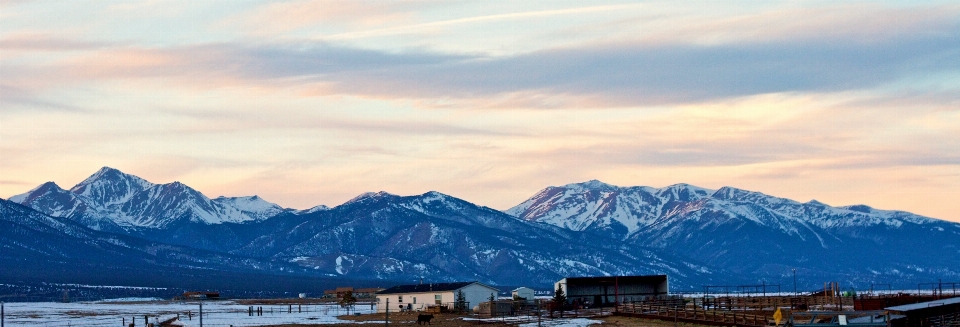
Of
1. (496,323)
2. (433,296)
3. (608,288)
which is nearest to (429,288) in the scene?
(433,296)

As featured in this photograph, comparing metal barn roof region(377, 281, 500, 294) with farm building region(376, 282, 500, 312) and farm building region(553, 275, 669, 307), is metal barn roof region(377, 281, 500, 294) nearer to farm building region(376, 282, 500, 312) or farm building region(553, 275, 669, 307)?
farm building region(376, 282, 500, 312)

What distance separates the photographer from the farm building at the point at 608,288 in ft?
475

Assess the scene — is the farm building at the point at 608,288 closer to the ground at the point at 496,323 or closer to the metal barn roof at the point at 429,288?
the metal barn roof at the point at 429,288

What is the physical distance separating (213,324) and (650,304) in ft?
113

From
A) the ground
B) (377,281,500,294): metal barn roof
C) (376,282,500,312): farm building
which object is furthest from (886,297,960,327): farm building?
(377,281,500,294): metal barn roof

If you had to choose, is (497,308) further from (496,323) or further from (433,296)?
(433,296)

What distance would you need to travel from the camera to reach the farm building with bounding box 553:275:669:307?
145 meters

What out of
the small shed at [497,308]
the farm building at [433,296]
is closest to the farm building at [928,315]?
the small shed at [497,308]

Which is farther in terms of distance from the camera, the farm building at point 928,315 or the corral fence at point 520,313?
the corral fence at point 520,313

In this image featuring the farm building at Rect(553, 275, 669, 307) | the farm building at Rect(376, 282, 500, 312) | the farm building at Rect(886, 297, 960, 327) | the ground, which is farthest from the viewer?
the farm building at Rect(553, 275, 669, 307)

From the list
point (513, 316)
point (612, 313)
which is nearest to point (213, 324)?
point (513, 316)

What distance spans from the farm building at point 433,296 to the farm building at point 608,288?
8524 mm

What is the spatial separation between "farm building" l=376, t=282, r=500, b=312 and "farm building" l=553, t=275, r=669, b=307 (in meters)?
8.52

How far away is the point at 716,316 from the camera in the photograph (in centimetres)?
8775
